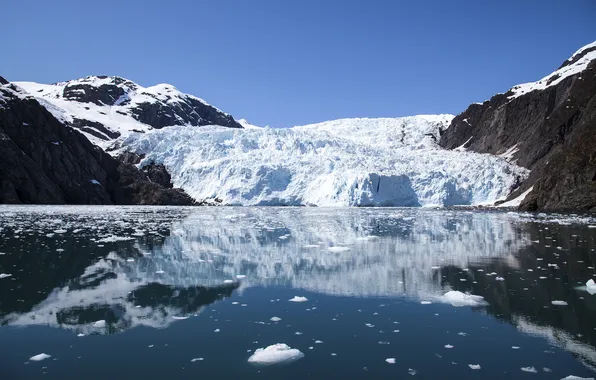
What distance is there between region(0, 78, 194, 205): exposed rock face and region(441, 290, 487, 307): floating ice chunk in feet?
157

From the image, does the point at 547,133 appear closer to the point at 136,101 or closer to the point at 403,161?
the point at 403,161

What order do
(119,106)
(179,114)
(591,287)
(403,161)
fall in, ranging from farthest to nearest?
(179,114)
(119,106)
(403,161)
(591,287)

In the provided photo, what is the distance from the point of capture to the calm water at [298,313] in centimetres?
473

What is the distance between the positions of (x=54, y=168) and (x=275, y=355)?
54436 mm

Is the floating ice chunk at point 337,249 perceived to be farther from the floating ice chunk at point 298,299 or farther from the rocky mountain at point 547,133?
the rocky mountain at point 547,133

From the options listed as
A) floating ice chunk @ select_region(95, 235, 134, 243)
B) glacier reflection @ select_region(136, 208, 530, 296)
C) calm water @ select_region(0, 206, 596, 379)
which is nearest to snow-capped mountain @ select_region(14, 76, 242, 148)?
floating ice chunk @ select_region(95, 235, 134, 243)

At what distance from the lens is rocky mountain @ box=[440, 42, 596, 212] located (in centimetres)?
3722

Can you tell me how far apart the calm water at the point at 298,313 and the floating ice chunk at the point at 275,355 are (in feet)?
0.35

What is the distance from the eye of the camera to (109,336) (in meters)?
5.73

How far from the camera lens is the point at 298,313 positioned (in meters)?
6.73

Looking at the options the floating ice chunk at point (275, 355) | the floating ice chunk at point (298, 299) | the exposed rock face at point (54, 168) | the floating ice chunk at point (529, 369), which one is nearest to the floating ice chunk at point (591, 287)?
the floating ice chunk at point (529, 369)

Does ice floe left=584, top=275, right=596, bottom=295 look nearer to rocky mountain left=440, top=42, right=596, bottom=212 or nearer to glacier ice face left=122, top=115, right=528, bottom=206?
rocky mountain left=440, top=42, right=596, bottom=212

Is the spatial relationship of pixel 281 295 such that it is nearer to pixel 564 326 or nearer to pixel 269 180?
pixel 564 326

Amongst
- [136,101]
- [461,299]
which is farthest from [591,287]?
[136,101]
